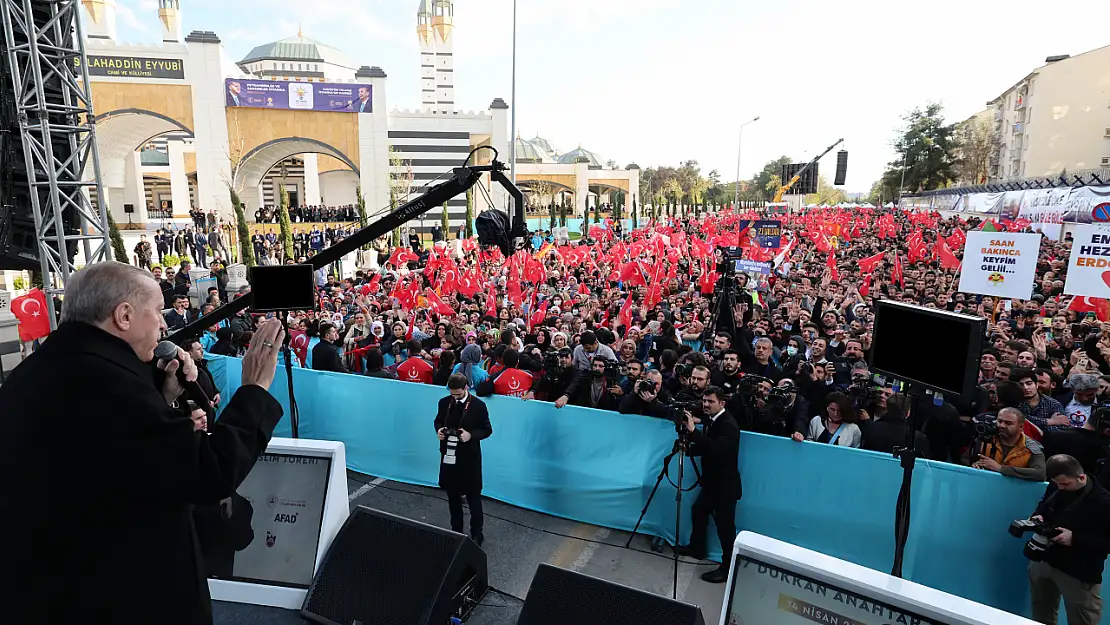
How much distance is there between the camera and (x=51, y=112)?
Answer: 866 cm

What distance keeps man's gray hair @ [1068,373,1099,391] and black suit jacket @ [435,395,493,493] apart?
233 inches

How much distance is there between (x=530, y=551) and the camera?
599 centimetres

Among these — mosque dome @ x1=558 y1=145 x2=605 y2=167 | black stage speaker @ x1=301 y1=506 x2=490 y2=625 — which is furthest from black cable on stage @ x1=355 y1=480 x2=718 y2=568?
mosque dome @ x1=558 y1=145 x2=605 y2=167

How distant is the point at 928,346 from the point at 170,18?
9054 centimetres

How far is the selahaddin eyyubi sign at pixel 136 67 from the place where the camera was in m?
39.9

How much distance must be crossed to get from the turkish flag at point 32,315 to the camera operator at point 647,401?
899 cm

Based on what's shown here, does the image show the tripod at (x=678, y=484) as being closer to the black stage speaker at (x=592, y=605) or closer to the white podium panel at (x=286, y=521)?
the black stage speaker at (x=592, y=605)

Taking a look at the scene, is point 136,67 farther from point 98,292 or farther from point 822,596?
point 822,596

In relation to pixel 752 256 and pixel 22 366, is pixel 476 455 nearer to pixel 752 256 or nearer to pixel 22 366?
pixel 22 366

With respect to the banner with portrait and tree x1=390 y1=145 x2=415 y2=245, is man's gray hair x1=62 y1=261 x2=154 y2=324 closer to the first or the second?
tree x1=390 y1=145 x2=415 y2=245

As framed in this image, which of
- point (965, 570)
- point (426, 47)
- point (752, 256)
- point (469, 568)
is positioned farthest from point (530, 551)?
point (426, 47)

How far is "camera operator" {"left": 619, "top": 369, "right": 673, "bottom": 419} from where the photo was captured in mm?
6098

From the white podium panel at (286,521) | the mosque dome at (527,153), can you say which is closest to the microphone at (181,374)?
the white podium panel at (286,521)

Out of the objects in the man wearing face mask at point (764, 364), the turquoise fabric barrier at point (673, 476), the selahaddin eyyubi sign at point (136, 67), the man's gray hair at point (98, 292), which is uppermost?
the selahaddin eyyubi sign at point (136, 67)
